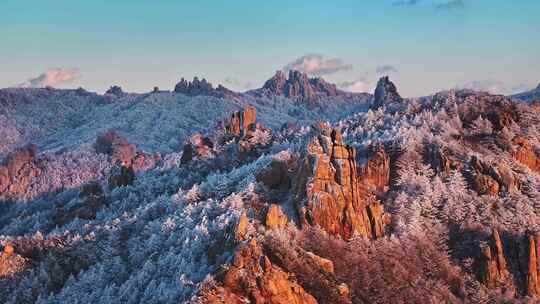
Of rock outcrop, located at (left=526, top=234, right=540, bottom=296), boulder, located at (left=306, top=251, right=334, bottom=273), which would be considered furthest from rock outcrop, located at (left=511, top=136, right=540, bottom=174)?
boulder, located at (left=306, top=251, right=334, bottom=273)

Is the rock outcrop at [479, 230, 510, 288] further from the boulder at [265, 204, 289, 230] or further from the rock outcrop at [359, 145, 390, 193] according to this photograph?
the boulder at [265, 204, 289, 230]

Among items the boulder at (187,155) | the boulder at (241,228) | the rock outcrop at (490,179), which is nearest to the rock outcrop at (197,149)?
the boulder at (187,155)

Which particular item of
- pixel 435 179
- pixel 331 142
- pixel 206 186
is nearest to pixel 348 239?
pixel 331 142

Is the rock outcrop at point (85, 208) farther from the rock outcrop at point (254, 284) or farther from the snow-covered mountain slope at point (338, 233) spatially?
the rock outcrop at point (254, 284)

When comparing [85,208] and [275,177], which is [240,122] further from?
[275,177]

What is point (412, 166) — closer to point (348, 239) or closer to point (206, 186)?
point (348, 239)

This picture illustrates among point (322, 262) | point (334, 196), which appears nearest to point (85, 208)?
point (334, 196)
